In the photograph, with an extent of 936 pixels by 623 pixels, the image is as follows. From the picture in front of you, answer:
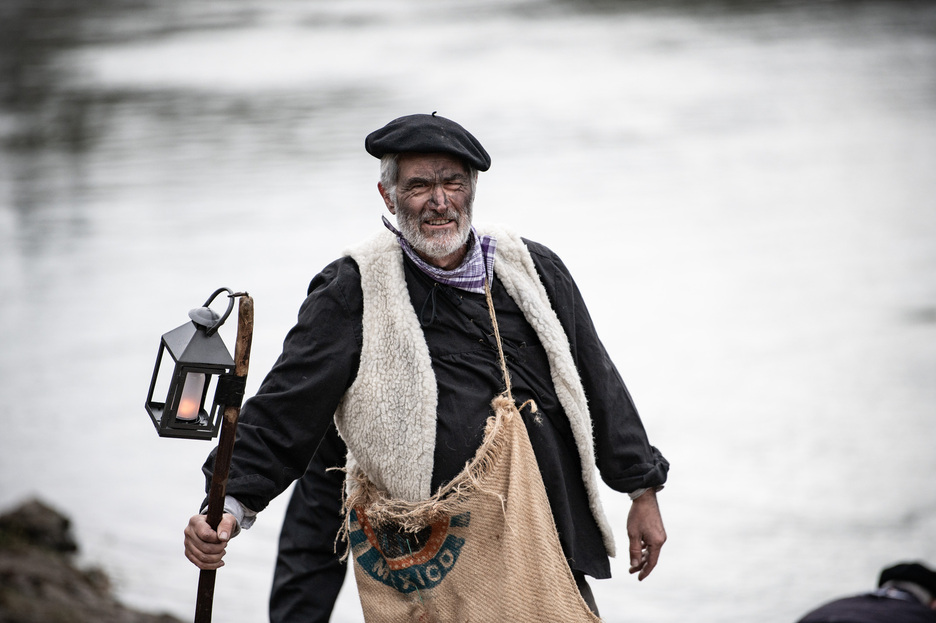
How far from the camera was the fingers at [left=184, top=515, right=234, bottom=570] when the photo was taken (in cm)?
230

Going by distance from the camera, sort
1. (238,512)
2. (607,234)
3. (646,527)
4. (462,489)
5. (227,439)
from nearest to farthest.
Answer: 1. (227,439)
2. (238,512)
3. (462,489)
4. (646,527)
5. (607,234)

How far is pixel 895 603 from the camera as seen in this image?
6.49ft

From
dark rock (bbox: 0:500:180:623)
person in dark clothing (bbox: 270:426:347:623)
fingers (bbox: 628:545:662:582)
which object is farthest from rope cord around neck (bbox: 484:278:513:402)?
dark rock (bbox: 0:500:180:623)

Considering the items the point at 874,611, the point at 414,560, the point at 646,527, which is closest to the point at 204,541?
the point at 414,560

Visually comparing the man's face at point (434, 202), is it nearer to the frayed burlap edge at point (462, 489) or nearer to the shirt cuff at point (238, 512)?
the frayed burlap edge at point (462, 489)

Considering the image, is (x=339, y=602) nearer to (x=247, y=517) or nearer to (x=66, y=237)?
(x=247, y=517)

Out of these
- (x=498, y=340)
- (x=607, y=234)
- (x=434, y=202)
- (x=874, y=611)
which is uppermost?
(x=607, y=234)

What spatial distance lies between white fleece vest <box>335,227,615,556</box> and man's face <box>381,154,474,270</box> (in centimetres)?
10

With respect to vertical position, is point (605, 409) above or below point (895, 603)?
above

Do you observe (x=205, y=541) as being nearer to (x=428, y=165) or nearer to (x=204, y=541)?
(x=204, y=541)

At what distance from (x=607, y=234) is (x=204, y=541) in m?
8.38

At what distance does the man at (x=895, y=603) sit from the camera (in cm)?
193

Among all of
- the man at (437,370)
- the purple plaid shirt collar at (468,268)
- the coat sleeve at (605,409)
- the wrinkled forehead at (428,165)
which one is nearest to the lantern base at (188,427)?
the man at (437,370)

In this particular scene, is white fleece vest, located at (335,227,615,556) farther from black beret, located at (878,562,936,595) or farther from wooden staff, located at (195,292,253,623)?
black beret, located at (878,562,936,595)
